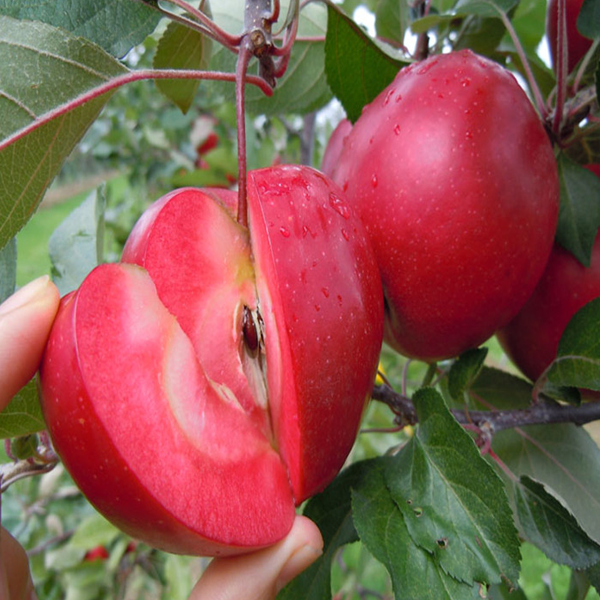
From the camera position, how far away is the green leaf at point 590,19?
1.79 ft

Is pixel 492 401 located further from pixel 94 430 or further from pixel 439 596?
pixel 94 430

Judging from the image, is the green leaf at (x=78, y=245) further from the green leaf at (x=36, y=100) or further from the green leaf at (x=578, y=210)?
the green leaf at (x=578, y=210)

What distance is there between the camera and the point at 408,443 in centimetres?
52

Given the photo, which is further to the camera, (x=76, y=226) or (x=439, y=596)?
(x=76, y=226)

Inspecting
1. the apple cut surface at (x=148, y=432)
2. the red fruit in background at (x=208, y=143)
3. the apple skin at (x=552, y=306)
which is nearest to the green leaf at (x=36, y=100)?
the apple cut surface at (x=148, y=432)

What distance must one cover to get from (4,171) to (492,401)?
519 millimetres

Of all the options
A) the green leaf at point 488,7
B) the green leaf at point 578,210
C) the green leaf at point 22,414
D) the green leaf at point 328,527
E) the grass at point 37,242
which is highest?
the green leaf at point 488,7

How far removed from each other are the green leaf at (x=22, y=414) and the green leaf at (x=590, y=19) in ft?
1.86

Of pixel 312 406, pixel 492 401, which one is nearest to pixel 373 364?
pixel 312 406

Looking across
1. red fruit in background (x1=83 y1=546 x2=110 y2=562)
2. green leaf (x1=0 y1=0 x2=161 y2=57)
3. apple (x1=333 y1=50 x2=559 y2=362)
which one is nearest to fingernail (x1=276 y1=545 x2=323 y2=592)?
apple (x1=333 y1=50 x2=559 y2=362)

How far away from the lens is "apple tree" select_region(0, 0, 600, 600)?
387mm

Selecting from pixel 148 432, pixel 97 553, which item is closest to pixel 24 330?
pixel 148 432

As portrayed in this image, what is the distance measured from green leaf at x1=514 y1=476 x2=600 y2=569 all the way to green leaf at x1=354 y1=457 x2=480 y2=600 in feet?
0.41

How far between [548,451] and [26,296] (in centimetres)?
53
